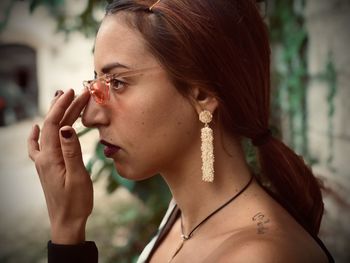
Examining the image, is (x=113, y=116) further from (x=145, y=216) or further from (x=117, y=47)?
(x=145, y=216)

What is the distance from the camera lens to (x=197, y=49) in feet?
4.10

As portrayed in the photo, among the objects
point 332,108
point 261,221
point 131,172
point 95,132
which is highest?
point 131,172

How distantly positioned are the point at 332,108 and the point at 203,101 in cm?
148

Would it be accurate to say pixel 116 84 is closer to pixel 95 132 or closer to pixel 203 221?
pixel 203 221

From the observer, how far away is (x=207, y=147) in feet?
4.33

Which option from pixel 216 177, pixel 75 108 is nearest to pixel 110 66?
pixel 75 108

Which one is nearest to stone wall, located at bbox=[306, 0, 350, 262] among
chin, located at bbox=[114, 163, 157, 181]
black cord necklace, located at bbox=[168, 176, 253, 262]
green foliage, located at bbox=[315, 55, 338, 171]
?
green foliage, located at bbox=[315, 55, 338, 171]

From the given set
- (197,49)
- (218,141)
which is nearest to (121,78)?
(197,49)

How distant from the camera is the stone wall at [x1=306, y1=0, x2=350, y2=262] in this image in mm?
2533

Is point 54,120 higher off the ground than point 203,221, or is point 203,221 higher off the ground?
point 54,120

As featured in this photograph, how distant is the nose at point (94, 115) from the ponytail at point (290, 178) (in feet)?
1.50

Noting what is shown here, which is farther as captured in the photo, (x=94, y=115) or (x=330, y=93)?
(x=330, y=93)

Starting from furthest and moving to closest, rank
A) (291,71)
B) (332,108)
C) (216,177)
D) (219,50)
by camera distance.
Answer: (291,71)
(332,108)
(216,177)
(219,50)

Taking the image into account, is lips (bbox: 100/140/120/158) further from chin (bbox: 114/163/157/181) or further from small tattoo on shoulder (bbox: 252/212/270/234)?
small tattoo on shoulder (bbox: 252/212/270/234)
